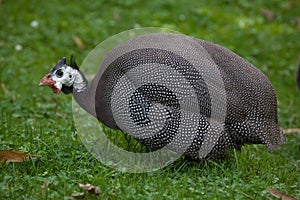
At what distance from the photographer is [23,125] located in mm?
4605

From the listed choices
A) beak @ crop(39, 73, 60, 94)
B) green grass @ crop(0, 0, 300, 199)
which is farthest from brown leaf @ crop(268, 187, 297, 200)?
beak @ crop(39, 73, 60, 94)

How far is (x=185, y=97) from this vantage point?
3.78 meters

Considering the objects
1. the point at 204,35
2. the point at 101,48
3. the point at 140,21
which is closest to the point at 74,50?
the point at 101,48

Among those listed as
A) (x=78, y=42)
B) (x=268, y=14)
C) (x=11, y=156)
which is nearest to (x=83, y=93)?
(x=11, y=156)

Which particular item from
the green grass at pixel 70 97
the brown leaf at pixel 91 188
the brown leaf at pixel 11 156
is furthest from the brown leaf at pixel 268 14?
the brown leaf at pixel 91 188

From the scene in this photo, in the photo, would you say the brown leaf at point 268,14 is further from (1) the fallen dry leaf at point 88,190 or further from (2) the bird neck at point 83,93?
(1) the fallen dry leaf at point 88,190

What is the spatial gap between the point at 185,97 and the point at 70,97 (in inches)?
86.9

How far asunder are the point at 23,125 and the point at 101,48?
228 centimetres

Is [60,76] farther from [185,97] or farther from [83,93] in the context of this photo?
[185,97]

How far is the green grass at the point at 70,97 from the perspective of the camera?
11.6ft

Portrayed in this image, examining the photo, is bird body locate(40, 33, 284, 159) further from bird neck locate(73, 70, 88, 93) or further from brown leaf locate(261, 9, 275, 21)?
brown leaf locate(261, 9, 275, 21)

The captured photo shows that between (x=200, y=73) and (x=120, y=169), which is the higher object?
(x=200, y=73)

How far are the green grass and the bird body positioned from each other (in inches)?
9.1

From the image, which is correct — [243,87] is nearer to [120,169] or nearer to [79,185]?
[120,169]
